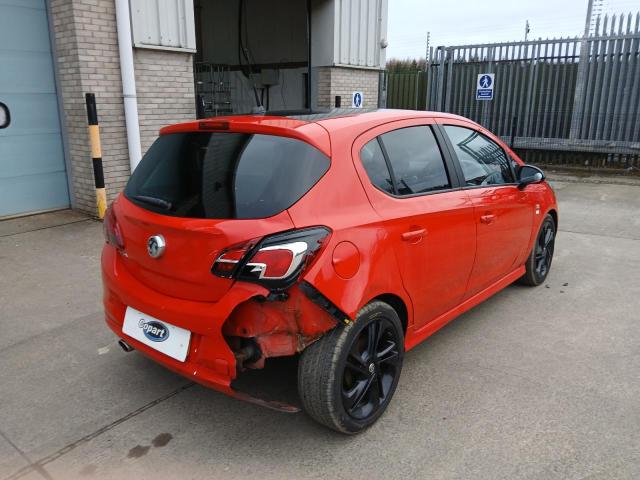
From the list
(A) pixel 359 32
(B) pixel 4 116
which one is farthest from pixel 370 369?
(A) pixel 359 32

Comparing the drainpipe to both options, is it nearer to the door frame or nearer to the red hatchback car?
the door frame

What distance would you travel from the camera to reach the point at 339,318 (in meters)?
2.49

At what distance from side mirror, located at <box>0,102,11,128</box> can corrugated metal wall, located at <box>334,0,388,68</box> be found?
585 centimetres

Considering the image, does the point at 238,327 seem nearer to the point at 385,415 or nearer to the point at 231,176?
the point at 231,176

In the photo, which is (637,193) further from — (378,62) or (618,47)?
(378,62)

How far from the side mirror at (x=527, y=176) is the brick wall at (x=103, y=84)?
5032mm

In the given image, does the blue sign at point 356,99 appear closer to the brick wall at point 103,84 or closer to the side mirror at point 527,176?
the brick wall at point 103,84

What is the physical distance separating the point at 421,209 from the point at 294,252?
102 centimetres

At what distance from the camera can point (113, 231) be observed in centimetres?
300

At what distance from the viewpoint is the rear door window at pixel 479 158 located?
3.71 m

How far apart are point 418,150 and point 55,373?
2624 millimetres

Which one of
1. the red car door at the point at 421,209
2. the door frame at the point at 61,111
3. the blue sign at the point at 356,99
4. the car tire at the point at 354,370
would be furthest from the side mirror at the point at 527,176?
the blue sign at the point at 356,99

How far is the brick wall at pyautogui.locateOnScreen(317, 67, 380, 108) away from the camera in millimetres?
10508

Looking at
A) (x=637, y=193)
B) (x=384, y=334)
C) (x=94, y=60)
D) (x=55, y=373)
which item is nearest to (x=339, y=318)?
(x=384, y=334)
